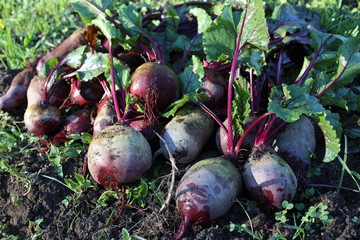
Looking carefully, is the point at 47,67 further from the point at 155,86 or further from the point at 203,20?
the point at 203,20

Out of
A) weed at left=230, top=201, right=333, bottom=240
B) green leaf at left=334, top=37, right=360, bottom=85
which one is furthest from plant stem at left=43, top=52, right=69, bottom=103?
green leaf at left=334, top=37, right=360, bottom=85

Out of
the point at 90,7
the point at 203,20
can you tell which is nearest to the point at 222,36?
the point at 203,20

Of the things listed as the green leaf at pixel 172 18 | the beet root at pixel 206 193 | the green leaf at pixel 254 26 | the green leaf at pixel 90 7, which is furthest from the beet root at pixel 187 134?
the green leaf at pixel 90 7

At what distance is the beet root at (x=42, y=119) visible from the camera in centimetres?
359

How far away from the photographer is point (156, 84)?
3.29m

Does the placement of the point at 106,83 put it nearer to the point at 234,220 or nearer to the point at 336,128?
the point at 234,220

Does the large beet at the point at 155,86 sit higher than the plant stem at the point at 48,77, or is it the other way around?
the large beet at the point at 155,86

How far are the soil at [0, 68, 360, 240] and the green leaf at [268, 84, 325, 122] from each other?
1.92 ft

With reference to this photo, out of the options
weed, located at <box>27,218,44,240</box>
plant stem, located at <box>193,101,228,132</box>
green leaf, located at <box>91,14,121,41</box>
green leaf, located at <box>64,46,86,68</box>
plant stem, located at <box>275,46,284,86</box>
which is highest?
green leaf, located at <box>91,14,121,41</box>

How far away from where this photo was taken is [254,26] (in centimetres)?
317

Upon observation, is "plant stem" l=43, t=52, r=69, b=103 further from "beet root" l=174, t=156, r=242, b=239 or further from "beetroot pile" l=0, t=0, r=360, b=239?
"beet root" l=174, t=156, r=242, b=239

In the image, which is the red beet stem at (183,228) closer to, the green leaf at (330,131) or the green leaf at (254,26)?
the green leaf at (330,131)

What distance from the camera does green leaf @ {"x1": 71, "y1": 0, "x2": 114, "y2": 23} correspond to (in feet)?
13.0

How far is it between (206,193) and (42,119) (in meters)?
1.83
